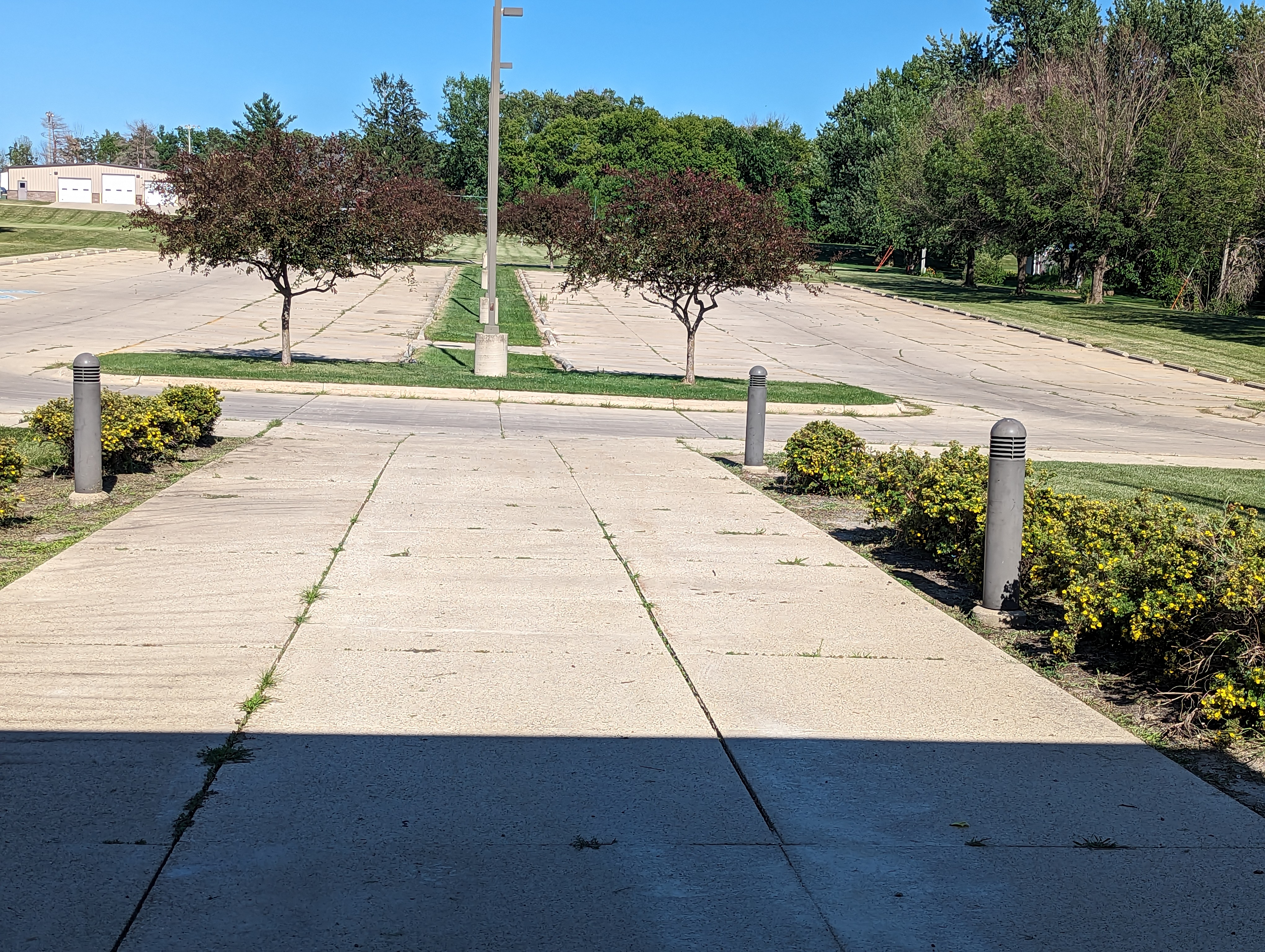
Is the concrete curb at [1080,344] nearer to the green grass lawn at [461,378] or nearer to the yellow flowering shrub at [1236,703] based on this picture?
the green grass lawn at [461,378]

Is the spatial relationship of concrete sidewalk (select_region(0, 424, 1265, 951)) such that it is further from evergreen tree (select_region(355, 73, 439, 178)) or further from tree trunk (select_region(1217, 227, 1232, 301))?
evergreen tree (select_region(355, 73, 439, 178))

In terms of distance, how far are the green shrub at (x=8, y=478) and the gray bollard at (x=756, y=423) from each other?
6602mm

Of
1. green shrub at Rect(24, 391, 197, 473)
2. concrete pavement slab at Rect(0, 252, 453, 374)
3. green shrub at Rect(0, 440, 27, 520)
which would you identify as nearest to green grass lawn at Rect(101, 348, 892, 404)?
concrete pavement slab at Rect(0, 252, 453, 374)

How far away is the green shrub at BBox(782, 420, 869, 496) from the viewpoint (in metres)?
10.8

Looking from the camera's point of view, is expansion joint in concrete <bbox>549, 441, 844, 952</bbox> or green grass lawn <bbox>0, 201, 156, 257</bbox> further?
green grass lawn <bbox>0, 201, 156, 257</bbox>

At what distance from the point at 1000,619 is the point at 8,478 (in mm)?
6420

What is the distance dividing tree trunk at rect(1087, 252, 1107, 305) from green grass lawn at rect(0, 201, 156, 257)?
44540 mm

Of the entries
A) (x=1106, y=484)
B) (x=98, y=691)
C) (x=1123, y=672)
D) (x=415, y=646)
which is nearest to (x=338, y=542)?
(x=415, y=646)

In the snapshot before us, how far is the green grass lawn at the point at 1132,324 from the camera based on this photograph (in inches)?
1316

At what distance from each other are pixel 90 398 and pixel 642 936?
721 centimetres

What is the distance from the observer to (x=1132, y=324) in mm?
41750

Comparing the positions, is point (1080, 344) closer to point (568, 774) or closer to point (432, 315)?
point (432, 315)

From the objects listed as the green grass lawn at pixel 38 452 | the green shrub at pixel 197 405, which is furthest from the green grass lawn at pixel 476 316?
the green grass lawn at pixel 38 452

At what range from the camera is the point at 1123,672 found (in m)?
5.94
